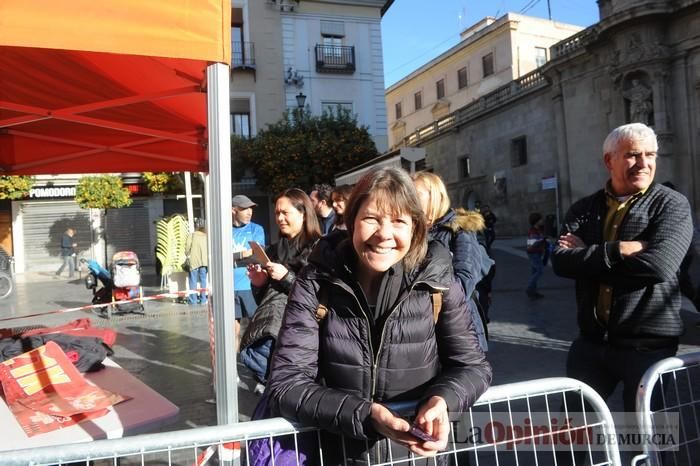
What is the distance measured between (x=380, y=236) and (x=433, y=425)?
60 cm

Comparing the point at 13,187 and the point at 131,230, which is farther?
the point at 131,230

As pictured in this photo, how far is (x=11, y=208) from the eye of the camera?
67.5ft

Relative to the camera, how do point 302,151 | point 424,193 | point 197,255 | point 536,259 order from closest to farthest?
point 424,193
point 536,259
point 197,255
point 302,151

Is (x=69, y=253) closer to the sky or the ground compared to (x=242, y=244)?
closer to the sky

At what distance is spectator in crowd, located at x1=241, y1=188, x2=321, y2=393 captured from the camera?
10.6 feet

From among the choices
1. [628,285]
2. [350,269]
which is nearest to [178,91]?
[350,269]

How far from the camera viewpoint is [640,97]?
1747 cm

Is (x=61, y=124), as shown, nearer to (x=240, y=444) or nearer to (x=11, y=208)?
(x=240, y=444)

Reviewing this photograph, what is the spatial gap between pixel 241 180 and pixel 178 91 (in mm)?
18912

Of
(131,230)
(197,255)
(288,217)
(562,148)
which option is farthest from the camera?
(131,230)

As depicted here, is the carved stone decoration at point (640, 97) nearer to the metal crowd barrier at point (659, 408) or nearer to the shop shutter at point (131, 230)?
the metal crowd barrier at point (659, 408)

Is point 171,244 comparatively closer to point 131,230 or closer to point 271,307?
point 271,307

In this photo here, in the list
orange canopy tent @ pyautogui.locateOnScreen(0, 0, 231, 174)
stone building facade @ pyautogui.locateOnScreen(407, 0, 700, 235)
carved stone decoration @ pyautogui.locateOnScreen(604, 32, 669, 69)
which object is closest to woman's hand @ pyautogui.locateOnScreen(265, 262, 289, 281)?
orange canopy tent @ pyautogui.locateOnScreen(0, 0, 231, 174)

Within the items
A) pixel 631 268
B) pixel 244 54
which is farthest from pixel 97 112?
pixel 244 54
